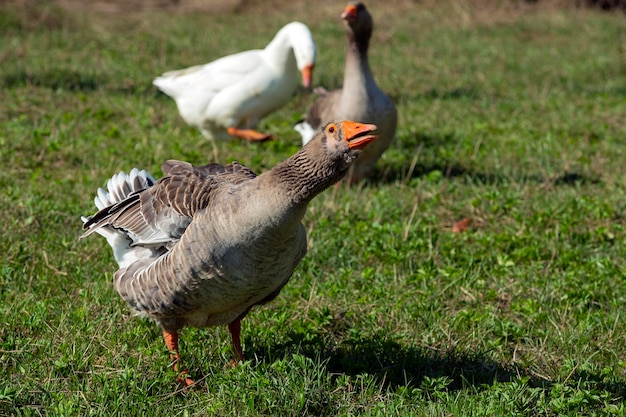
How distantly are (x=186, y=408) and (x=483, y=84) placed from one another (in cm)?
832

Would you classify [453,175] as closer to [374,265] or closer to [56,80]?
[374,265]

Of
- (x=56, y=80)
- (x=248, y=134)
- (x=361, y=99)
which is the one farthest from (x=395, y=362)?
(x=56, y=80)

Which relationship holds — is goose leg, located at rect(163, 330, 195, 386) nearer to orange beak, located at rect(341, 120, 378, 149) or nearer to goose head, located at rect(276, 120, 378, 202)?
goose head, located at rect(276, 120, 378, 202)

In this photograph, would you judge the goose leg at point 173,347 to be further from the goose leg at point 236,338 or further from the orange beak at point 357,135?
the orange beak at point 357,135

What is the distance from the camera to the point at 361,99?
698 cm

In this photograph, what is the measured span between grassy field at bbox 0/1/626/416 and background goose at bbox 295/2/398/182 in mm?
372

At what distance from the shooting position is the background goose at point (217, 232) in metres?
3.42

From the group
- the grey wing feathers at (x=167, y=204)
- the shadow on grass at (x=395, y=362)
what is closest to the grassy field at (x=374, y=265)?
the shadow on grass at (x=395, y=362)

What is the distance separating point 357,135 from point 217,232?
2.54ft

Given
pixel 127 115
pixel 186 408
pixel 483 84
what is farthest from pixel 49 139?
pixel 483 84

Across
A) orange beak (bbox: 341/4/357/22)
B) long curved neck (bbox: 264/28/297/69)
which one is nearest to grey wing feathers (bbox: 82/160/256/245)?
orange beak (bbox: 341/4/357/22)

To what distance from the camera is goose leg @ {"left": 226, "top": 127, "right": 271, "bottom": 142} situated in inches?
307

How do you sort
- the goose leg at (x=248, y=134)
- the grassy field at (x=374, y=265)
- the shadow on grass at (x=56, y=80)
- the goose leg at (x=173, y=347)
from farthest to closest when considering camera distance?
the shadow on grass at (x=56, y=80), the goose leg at (x=248, y=134), the goose leg at (x=173, y=347), the grassy field at (x=374, y=265)

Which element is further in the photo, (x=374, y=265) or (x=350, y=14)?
(x=350, y=14)
